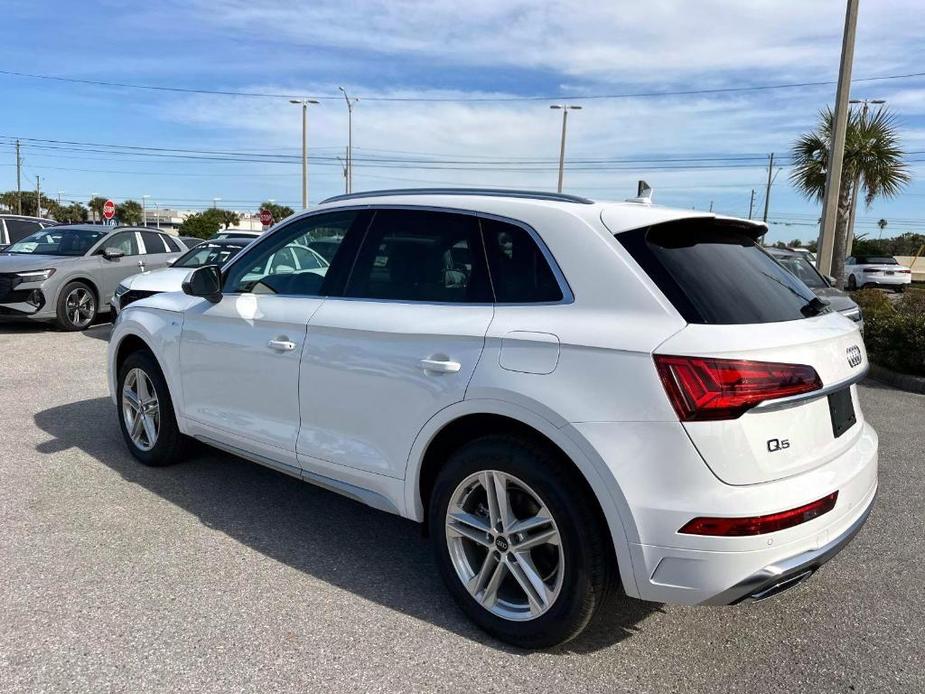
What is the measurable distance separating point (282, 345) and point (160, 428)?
1.59m

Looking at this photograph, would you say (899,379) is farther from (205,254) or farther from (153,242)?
(153,242)

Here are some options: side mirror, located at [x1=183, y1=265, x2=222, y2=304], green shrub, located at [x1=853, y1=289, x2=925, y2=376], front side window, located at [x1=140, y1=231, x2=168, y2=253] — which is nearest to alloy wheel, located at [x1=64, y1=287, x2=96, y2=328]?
front side window, located at [x1=140, y1=231, x2=168, y2=253]

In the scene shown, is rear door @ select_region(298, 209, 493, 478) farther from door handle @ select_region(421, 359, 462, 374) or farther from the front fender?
the front fender

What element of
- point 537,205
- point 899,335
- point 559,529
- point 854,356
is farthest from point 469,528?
point 899,335

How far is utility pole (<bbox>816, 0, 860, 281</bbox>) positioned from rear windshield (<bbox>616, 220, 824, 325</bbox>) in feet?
32.7

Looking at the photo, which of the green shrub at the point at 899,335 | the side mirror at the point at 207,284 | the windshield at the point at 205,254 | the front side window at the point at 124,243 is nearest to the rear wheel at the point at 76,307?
the front side window at the point at 124,243

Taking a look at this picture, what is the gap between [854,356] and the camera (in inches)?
Result: 116

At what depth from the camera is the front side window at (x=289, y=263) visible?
12.4ft

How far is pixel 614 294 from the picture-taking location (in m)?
2.67

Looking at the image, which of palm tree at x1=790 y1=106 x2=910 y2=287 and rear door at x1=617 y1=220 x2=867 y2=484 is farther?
palm tree at x1=790 y1=106 x2=910 y2=287

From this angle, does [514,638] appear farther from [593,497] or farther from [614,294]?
[614,294]

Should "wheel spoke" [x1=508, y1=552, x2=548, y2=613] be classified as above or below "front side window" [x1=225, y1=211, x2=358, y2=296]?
below

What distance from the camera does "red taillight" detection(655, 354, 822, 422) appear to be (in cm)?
239

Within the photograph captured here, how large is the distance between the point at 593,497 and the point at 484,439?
1.61 ft
